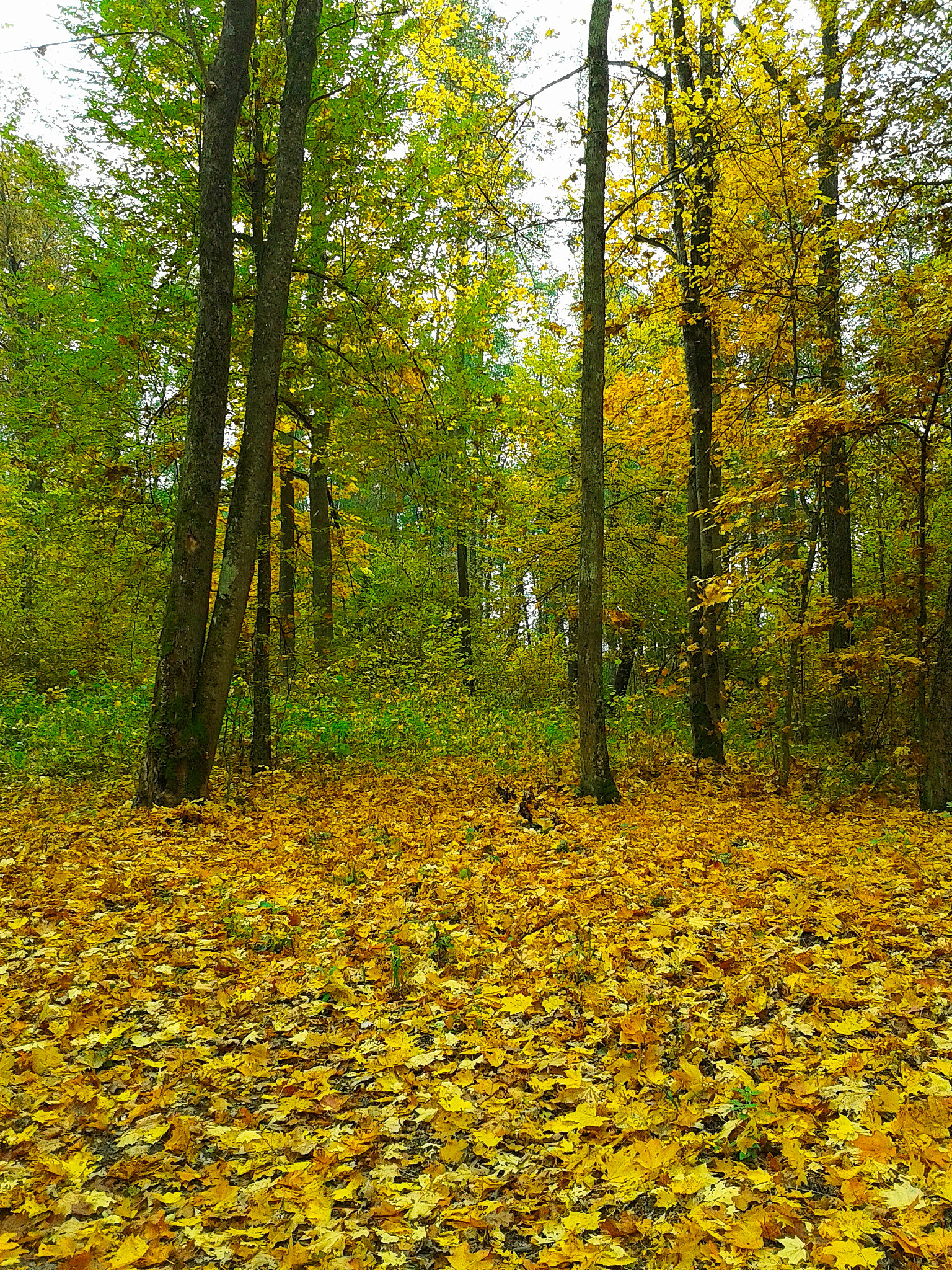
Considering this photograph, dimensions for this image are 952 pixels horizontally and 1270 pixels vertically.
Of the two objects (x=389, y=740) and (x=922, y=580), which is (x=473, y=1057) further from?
(x=389, y=740)

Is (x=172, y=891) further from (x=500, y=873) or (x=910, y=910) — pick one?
(x=910, y=910)

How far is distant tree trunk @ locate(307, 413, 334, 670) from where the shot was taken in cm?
969

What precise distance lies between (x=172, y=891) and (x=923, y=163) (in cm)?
906

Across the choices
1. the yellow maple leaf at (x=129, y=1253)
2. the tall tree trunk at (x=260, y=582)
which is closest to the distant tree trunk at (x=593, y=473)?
the tall tree trunk at (x=260, y=582)

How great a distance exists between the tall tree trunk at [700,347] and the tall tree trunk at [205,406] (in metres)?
4.87

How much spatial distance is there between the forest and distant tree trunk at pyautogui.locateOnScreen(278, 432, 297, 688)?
0.13m

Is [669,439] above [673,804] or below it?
above

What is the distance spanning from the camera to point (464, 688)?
15.0 metres

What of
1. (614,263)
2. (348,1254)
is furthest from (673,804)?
(614,263)

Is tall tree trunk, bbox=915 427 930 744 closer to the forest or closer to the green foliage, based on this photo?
the forest

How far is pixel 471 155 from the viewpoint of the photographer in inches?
325

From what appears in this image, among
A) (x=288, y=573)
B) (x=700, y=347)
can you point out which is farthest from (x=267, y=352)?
(x=700, y=347)

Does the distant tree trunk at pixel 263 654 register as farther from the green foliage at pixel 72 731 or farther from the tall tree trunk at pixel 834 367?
the tall tree trunk at pixel 834 367

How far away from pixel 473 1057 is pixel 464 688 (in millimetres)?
11786
